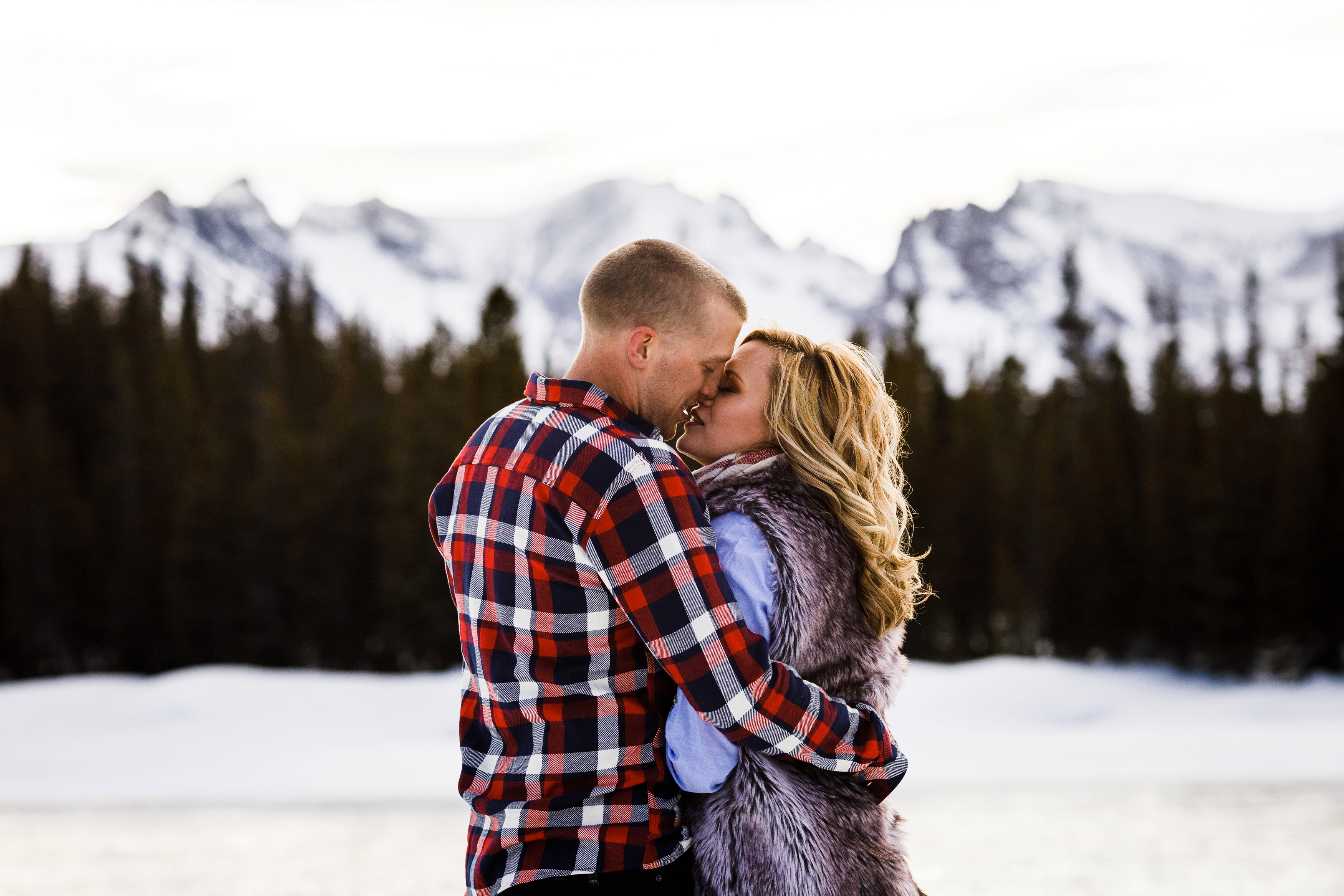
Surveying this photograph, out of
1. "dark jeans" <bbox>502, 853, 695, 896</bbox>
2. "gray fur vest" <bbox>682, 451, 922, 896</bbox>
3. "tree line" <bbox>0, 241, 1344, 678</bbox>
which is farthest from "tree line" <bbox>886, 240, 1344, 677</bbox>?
"dark jeans" <bbox>502, 853, 695, 896</bbox>

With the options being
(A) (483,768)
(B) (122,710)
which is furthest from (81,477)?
(A) (483,768)

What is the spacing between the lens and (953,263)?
141m

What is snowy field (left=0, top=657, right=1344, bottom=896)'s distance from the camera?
26.8ft

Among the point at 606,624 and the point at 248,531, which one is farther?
the point at 248,531

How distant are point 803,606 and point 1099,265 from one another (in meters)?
150

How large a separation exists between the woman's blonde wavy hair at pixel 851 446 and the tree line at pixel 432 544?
20.5 metres

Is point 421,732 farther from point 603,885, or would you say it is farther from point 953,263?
point 953,263

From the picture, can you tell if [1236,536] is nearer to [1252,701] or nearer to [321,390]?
[1252,701]

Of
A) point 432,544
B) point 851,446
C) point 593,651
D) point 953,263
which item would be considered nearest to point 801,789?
A: point 593,651

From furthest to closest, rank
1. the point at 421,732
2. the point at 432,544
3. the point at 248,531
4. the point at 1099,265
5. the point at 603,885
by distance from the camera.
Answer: the point at 1099,265 < the point at 248,531 < the point at 432,544 < the point at 421,732 < the point at 603,885

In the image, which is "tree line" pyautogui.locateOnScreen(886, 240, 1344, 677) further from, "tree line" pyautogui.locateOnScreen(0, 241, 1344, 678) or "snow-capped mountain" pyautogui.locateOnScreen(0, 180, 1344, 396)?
"snow-capped mountain" pyautogui.locateOnScreen(0, 180, 1344, 396)

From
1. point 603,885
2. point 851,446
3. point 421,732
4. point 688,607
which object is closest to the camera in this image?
point 688,607

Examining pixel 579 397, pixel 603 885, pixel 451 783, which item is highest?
pixel 579 397

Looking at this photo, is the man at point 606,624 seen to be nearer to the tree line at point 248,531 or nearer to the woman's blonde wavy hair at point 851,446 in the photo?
the woman's blonde wavy hair at point 851,446
